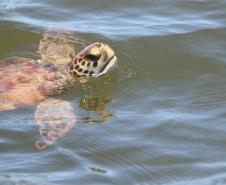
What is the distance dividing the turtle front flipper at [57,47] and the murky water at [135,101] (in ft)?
0.42

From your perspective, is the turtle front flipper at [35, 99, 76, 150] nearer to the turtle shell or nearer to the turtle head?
the turtle shell

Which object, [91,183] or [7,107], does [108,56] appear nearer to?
[7,107]

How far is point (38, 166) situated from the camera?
5523 mm

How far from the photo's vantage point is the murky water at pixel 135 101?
5.50 meters

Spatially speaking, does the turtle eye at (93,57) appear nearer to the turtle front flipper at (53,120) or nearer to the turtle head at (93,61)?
the turtle head at (93,61)

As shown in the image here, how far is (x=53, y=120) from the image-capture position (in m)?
6.56

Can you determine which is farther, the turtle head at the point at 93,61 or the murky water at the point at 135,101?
the turtle head at the point at 93,61

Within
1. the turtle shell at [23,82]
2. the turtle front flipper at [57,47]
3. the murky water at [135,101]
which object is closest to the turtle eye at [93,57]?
the murky water at [135,101]

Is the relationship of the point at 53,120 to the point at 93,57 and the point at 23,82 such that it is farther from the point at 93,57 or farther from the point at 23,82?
the point at 93,57

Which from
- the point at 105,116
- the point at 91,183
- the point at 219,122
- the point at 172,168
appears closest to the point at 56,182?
the point at 91,183

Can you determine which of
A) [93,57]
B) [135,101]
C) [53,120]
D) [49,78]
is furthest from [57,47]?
[53,120]

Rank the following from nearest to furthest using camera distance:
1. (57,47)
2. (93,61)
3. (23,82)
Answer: (23,82), (93,61), (57,47)

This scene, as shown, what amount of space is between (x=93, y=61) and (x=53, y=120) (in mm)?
1205

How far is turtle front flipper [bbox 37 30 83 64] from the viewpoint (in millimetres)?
8180
